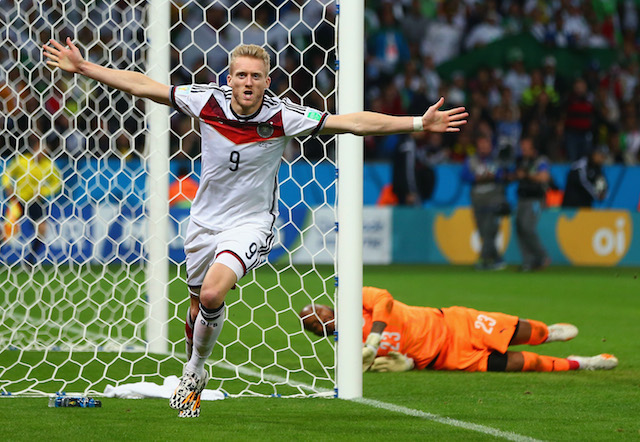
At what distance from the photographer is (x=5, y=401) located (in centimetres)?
555

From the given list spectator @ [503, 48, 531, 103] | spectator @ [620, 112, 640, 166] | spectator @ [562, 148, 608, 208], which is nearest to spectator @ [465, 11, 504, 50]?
spectator @ [503, 48, 531, 103]

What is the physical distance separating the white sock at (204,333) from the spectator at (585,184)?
523 inches

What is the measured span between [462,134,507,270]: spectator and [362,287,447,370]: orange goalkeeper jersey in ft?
30.9

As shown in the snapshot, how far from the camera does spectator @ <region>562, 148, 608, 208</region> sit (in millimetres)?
17438

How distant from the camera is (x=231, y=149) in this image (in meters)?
5.13

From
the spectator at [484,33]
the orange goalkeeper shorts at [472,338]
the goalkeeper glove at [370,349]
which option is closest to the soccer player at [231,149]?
the goalkeeper glove at [370,349]

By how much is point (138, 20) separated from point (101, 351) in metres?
2.58

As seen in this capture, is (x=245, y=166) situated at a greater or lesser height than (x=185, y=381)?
greater

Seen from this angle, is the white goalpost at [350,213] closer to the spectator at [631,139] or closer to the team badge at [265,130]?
the team badge at [265,130]

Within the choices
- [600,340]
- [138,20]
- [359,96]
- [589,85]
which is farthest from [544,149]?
[359,96]

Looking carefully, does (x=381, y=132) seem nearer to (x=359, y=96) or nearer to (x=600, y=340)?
(x=359, y=96)

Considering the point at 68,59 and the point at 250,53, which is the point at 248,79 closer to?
the point at 250,53

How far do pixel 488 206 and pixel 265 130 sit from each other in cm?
1142

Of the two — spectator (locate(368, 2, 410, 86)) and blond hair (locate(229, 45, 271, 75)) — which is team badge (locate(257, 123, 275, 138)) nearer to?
blond hair (locate(229, 45, 271, 75))
